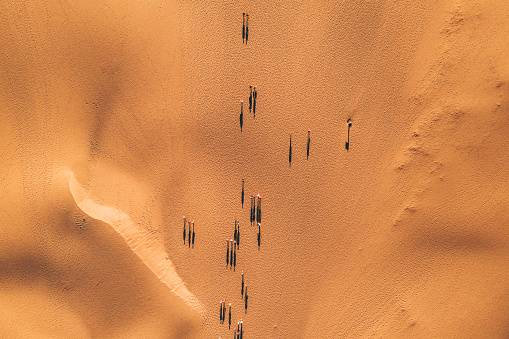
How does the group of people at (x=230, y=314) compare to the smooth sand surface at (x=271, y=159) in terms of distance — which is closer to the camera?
the smooth sand surface at (x=271, y=159)

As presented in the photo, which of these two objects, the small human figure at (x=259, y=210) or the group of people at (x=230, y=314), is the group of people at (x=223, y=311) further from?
the small human figure at (x=259, y=210)

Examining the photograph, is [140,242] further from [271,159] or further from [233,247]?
[271,159]

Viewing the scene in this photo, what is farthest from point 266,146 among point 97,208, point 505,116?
point 505,116

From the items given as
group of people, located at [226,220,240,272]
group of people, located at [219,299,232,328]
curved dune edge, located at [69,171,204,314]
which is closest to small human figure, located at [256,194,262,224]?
group of people, located at [226,220,240,272]

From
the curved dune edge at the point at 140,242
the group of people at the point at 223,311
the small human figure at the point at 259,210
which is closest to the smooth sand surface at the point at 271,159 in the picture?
the curved dune edge at the point at 140,242

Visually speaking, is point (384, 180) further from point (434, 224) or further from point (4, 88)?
point (4, 88)

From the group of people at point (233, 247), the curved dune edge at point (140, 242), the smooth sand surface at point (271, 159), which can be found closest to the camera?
the curved dune edge at point (140, 242)
